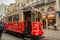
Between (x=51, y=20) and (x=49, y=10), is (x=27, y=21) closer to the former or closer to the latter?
(x=51, y=20)

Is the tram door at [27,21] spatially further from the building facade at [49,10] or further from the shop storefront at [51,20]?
the shop storefront at [51,20]

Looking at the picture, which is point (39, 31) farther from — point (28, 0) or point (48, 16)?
point (28, 0)

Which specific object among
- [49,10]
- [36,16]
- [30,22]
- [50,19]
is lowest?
[30,22]

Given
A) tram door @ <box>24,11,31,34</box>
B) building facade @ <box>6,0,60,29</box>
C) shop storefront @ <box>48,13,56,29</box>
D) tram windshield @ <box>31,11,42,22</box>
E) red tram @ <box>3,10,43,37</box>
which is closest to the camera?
red tram @ <box>3,10,43,37</box>

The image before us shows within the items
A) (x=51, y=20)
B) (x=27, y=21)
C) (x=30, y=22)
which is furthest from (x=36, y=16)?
(x=51, y=20)

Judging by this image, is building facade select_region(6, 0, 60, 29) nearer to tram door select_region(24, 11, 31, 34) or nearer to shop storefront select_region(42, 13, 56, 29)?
shop storefront select_region(42, 13, 56, 29)

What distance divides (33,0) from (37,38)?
32.2 m

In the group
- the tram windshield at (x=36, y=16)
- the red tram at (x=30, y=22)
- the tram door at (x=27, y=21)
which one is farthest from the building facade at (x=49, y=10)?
the tram windshield at (x=36, y=16)

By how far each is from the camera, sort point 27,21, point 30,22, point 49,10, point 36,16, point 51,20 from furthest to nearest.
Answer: point 49,10 → point 51,20 → point 27,21 → point 30,22 → point 36,16

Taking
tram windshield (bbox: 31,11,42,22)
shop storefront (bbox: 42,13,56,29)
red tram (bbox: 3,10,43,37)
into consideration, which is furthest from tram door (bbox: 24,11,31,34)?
shop storefront (bbox: 42,13,56,29)

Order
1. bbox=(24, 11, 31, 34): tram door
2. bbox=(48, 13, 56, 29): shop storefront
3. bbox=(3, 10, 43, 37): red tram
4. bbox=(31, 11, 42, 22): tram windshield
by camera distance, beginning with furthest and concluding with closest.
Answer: bbox=(48, 13, 56, 29): shop storefront < bbox=(24, 11, 31, 34): tram door < bbox=(31, 11, 42, 22): tram windshield < bbox=(3, 10, 43, 37): red tram

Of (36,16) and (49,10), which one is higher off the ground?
(49,10)

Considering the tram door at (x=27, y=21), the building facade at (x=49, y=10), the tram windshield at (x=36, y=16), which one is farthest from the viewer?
the building facade at (x=49, y=10)

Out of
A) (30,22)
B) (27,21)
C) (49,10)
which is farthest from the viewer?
(49,10)
